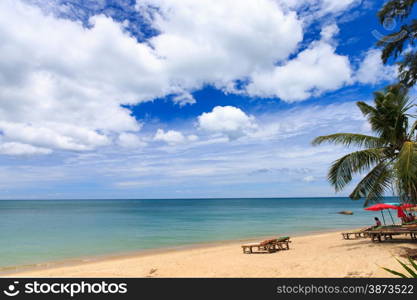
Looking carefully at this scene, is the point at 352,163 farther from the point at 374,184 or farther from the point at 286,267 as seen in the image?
the point at 286,267

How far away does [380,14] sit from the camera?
387 inches

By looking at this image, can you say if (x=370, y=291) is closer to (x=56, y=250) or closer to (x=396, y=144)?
(x=396, y=144)

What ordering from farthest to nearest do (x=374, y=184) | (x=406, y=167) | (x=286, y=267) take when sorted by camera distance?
1. (x=374, y=184)
2. (x=286, y=267)
3. (x=406, y=167)

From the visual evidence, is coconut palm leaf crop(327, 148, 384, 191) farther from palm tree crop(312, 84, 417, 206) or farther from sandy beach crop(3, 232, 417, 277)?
sandy beach crop(3, 232, 417, 277)

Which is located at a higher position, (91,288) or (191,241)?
(191,241)

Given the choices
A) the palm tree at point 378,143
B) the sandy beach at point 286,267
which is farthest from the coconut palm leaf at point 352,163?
the sandy beach at point 286,267

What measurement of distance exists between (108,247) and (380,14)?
20014 mm

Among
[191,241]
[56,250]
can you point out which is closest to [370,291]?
[191,241]

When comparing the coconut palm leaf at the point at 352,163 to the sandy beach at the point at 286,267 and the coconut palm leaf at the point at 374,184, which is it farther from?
the sandy beach at the point at 286,267

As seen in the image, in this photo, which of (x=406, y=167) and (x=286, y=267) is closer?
(x=406, y=167)

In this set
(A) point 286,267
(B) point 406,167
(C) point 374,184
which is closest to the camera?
(B) point 406,167

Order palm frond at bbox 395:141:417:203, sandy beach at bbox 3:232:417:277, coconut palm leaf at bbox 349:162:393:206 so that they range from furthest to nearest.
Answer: coconut palm leaf at bbox 349:162:393:206 → sandy beach at bbox 3:232:417:277 → palm frond at bbox 395:141:417:203

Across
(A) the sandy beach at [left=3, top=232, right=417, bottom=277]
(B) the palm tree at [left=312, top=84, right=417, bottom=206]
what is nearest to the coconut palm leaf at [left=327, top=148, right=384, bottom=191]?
(B) the palm tree at [left=312, top=84, right=417, bottom=206]

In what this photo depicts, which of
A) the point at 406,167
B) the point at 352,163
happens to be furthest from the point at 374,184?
the point at 406,167
